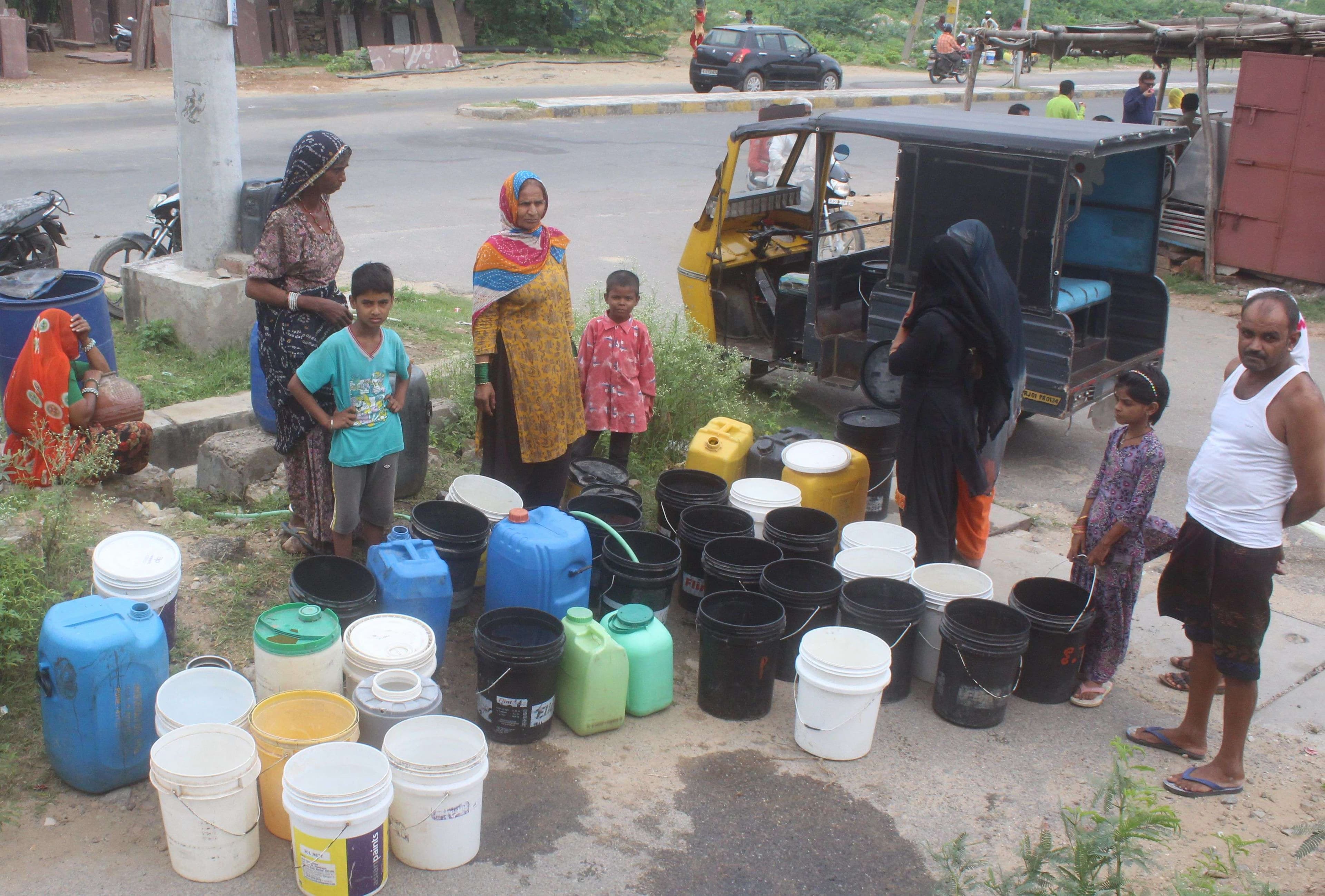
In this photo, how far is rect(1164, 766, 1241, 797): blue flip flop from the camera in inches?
149

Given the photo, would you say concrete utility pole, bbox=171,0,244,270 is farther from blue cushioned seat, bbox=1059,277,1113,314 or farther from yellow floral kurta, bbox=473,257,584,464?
blue cushioned seat, bbox=1059,277,1113,314

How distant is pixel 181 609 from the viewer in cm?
435

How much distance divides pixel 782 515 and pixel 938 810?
5.07ft

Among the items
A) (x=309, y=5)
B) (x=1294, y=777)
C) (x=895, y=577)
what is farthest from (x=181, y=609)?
(x=309, y=5)

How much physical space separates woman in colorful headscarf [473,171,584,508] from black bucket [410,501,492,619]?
0.44m

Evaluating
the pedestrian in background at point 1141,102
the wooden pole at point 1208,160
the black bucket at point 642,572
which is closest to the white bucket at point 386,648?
the black bucket at point 642,572

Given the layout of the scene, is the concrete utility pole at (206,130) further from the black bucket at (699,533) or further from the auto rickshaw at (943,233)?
the black bucket at (699,533)

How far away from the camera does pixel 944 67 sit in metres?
30.4

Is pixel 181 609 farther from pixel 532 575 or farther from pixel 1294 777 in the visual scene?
pixel 1294 777

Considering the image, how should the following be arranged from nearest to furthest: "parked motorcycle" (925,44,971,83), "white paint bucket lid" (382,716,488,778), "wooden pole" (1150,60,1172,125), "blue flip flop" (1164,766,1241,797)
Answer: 1. "white paint bucket lid" (382,716,488,778)
2. "blue flip flop" (1164,766,1241,797)
3. "wooden pole" (1150,60,1172,125)
4. "parked motorcycle" (925,44,971,83)

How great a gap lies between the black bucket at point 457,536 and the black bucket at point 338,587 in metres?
0.39

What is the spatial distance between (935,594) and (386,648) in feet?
6.94

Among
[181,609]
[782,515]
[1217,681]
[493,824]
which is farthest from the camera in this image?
[782,515]

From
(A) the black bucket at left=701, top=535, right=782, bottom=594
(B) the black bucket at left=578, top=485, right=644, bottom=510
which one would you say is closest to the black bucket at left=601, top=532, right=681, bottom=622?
(A) the black bucket at left=701, top=535, right=782, bottom=594
